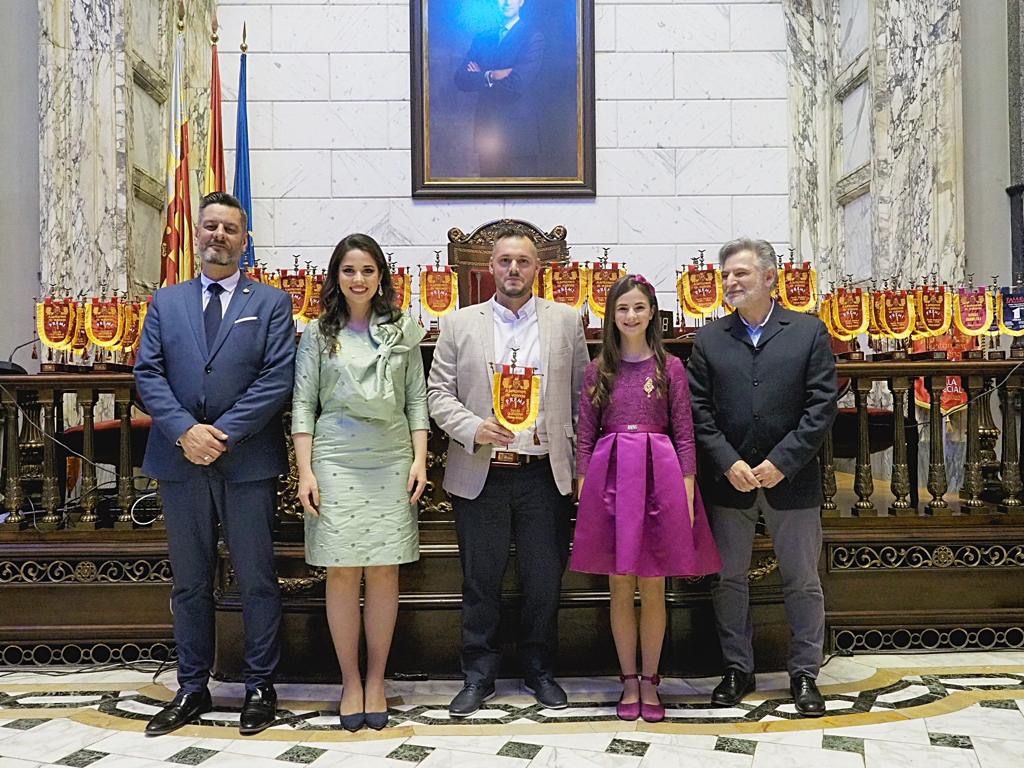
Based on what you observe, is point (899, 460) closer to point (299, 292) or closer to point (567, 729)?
point (567, 729)

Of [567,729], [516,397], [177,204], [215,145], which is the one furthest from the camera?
[215,145]

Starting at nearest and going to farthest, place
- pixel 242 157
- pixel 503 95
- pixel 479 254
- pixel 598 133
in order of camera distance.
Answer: pixel 479 254 → pixel 242 157 → pixel 503 95 → pixel 598 133

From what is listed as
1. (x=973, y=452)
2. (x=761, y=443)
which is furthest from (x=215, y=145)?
(x=973, y=452)

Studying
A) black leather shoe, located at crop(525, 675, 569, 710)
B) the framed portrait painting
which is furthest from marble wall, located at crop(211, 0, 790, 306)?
black leather shoe, located at crop(525, 675, 569, 710)

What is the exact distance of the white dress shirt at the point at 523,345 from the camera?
309 centimetres

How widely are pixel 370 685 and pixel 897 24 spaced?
19.6 feet

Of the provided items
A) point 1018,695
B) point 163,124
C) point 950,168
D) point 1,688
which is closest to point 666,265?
point 950,168

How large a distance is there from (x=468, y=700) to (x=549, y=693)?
0.98 feet

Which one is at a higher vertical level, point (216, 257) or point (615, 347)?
point (216, 257)

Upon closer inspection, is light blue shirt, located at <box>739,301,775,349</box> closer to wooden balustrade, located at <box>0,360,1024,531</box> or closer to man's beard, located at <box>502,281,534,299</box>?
wooden balustrade, located at <box>0,360,1024,531</box>

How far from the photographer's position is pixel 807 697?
3.08m

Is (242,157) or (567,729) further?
(242,157)

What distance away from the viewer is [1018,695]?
10.6 ft

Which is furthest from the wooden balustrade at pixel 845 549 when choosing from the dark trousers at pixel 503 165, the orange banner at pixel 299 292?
the dark trousers at pixel 503 165
